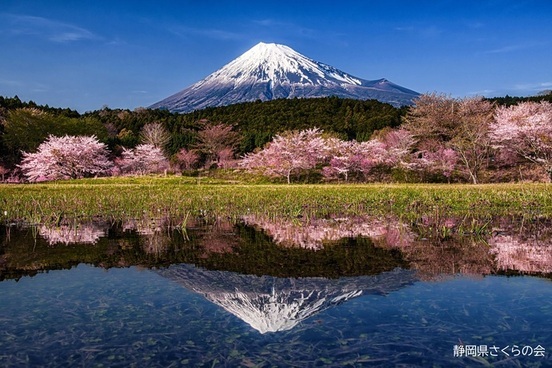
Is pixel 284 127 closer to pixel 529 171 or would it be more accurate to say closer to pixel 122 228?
pixel 529 171

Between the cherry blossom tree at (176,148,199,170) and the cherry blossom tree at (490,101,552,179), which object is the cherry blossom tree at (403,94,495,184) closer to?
the cherry blossom tree at (490,101,552,179)

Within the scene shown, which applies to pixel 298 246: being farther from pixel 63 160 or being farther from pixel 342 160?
Answer: pixel 63 160

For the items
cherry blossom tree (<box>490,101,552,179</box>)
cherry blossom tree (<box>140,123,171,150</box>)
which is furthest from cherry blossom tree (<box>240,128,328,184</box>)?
cherry blossom tree (<box>140,123,171,150</box>)

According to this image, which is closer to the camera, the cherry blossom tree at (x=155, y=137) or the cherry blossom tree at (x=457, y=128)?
the cherry blossom tree at (x=457, y=128)

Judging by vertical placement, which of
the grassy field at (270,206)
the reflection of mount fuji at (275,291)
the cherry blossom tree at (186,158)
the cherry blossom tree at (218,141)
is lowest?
the grassy field at (270,206)

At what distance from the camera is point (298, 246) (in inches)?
338

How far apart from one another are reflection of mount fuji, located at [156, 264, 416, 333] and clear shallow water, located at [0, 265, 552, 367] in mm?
92

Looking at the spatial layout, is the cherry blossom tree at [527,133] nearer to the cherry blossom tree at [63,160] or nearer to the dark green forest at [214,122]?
the dark green forest at [214,122]

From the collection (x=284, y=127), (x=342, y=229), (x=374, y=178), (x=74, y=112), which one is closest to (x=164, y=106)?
(x=74, y=112)

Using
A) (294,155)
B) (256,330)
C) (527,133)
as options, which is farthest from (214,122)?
(256,330)

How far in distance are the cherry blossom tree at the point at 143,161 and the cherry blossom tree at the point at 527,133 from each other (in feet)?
124

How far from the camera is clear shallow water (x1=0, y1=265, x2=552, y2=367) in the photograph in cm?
366

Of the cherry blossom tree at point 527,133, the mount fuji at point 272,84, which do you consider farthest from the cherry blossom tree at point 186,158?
the mount fuji at point 272,84

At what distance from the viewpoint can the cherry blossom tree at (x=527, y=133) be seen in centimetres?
3434
